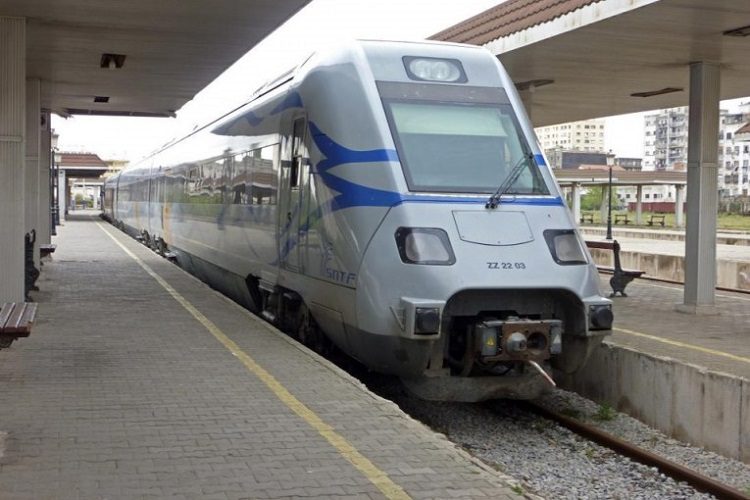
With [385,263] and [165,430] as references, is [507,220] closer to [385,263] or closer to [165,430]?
[385,263]

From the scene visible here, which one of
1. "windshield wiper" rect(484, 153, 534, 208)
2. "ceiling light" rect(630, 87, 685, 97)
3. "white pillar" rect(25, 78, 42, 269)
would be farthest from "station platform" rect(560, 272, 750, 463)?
"white pillar" rect(25, 78, 42, 269)

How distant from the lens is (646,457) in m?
7.32

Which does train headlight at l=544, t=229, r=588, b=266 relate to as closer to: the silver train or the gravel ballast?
the silver train

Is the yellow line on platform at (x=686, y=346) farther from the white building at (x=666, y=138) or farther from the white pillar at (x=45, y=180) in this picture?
the white building at (x=666, y=138)

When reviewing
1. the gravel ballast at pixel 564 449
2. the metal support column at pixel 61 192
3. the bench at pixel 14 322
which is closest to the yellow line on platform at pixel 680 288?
the gravel ballast at pixel 564 449

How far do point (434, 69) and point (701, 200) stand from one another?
6.98m

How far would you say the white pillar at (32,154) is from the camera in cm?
1620

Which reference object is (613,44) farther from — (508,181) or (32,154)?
(32,154)

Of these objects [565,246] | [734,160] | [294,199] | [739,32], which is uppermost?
[734,160]

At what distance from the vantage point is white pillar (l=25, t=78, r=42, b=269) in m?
16.2

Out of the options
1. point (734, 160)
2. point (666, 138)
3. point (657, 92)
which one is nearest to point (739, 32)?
point (657, 92)

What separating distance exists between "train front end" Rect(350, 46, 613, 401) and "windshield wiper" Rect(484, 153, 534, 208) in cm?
1

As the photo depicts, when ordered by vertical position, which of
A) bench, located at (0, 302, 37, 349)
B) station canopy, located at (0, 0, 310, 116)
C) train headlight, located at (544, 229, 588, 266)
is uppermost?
station canopy, located at (0, 0, 310, 116)

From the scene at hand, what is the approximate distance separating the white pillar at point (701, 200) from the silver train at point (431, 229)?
616 centimetres
